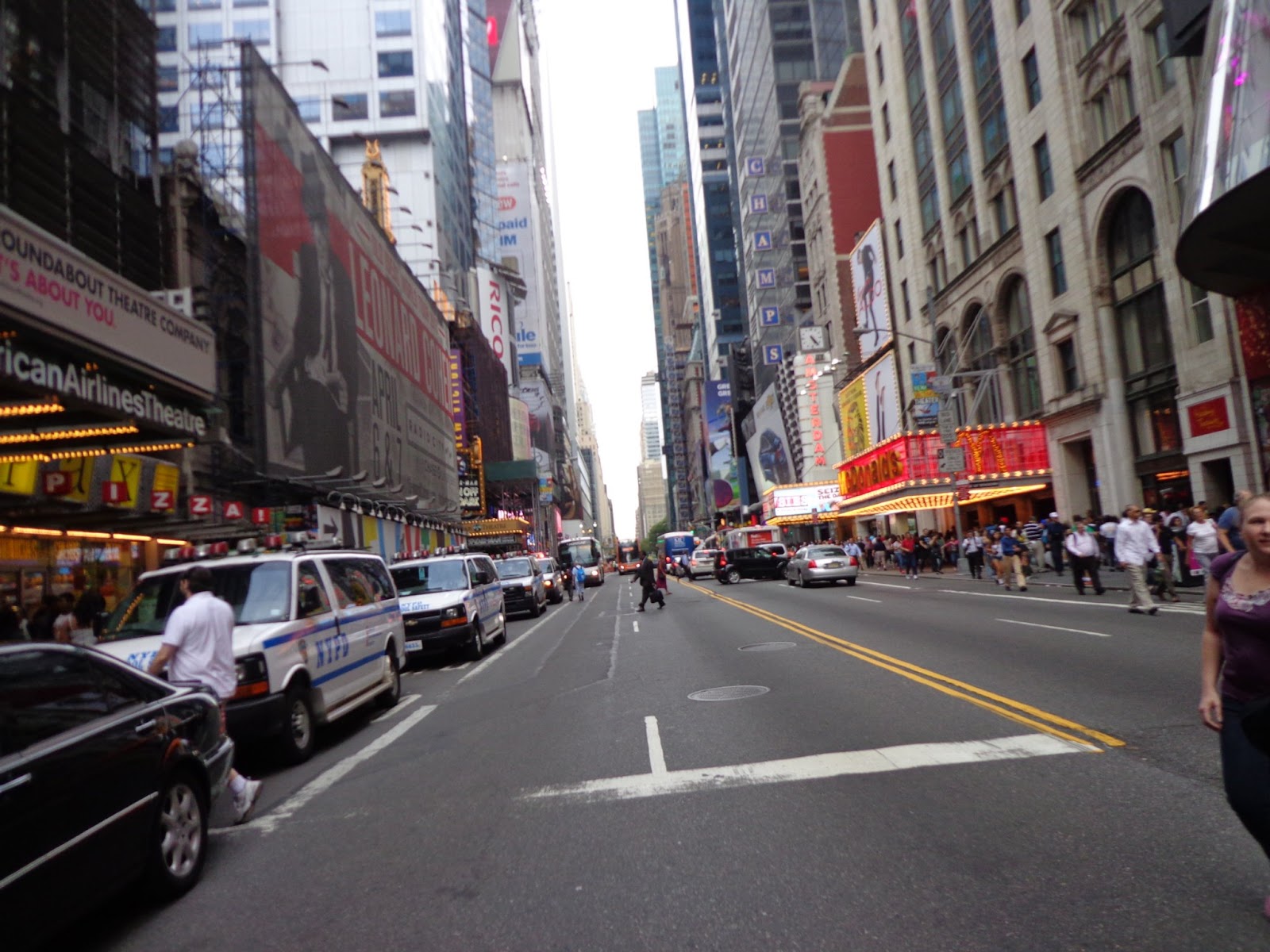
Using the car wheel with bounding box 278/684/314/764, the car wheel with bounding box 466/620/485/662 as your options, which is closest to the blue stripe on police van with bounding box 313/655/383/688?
the car wheel with bounding box 278/684/314/764

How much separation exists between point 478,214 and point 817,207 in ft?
179

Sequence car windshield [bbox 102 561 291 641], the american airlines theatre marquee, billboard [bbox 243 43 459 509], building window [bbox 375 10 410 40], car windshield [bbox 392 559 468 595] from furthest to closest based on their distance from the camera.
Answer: building window [bbox 375 10 410 40]
billboard [bbox 243 43 459 509]
car windshield [bbox 392 559 468 595]
the american airlines theatre marquee
car windshield [bbox 102 561 291 641]

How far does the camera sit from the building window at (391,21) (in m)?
75.4

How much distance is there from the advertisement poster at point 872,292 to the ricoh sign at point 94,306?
144 feet

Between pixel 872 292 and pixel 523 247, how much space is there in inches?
3652

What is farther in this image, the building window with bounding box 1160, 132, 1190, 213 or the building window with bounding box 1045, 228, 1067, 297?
the building window with bounding box 1045, 228, 1067, 297

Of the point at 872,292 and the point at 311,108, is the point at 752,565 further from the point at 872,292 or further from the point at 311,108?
the point at 311,108

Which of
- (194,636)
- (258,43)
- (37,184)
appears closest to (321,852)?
(194,636)

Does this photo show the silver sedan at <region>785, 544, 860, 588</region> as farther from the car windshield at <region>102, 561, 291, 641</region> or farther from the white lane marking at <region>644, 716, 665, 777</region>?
the car windshield at <region>102, 561, 291, 641</region>

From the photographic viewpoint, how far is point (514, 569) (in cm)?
3017

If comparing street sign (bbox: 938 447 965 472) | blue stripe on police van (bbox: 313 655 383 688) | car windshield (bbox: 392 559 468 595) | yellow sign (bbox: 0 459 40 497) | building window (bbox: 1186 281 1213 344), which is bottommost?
blue stripe on police van (bbox: 313 655 383 688)

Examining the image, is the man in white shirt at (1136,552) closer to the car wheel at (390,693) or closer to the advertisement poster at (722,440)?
the car wheel at (390,693)

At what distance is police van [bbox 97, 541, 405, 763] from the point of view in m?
8.17

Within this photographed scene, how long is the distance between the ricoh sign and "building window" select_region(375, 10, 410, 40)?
69.8 metres
